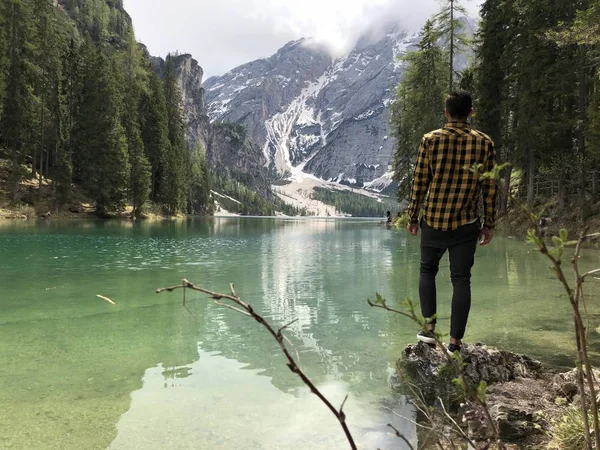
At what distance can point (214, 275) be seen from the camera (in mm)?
10664

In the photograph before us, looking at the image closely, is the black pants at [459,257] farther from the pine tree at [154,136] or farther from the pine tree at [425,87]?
the pine tree at [154,136]

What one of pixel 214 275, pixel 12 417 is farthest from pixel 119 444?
pixel 214 275

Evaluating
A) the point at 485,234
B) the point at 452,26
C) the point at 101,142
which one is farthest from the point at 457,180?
the point at 101,142

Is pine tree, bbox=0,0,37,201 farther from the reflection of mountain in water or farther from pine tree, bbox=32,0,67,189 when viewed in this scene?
the reflection of mountain in water

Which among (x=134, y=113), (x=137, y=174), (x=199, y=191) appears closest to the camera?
(x=137, y=174)

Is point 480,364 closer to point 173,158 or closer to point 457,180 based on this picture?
point 457,180

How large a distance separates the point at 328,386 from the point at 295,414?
0.59 m

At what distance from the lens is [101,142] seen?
168 feet

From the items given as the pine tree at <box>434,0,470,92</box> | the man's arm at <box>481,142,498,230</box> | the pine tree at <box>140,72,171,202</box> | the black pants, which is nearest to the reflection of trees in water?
the black pants

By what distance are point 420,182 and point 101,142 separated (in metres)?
53.9

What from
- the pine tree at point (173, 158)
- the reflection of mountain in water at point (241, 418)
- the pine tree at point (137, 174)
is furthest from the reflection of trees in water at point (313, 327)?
the pine tree at point (173, 158)

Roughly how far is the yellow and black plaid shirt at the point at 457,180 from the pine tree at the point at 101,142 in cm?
5103

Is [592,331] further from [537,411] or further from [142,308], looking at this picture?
[142,308]

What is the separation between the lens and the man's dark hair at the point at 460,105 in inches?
153
